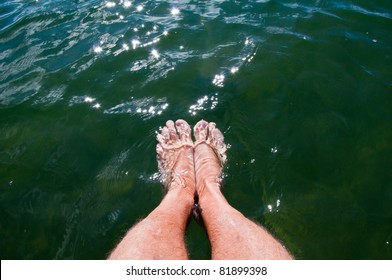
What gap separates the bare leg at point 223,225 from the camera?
9.23 feet

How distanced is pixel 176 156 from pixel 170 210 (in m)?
1.40

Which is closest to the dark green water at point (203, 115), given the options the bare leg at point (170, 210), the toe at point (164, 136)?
the toe at point (164, 136)

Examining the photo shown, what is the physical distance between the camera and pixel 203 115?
16.4 ft

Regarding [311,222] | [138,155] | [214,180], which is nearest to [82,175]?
[138,155]

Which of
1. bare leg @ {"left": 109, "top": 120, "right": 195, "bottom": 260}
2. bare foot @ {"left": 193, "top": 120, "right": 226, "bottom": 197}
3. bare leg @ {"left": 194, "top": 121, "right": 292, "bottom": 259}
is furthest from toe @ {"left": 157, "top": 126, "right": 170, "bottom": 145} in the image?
bare leg @ {"left": 194, "top": 121, "right": 292, "bottom": 259}

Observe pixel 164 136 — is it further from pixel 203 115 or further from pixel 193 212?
pixel 193 212

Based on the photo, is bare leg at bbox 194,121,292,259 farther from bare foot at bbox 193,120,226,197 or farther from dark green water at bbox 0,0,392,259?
dark green water at bbox 0,0,392,259

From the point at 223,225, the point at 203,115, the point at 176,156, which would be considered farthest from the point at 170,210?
the point at 203,115

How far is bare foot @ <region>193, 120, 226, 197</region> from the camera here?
13.8 feet

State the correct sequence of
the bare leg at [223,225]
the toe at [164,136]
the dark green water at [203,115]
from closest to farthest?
1. the bare leg at [223,225]
2. the dark green water at [203,115]
3. the toe at [164,136]

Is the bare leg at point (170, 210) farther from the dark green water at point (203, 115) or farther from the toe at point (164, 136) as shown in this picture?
the dark green water at point (203, 115)

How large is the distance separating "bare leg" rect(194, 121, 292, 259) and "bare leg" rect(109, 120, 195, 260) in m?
0.21

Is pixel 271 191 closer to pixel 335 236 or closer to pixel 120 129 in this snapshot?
pixel 335 236
